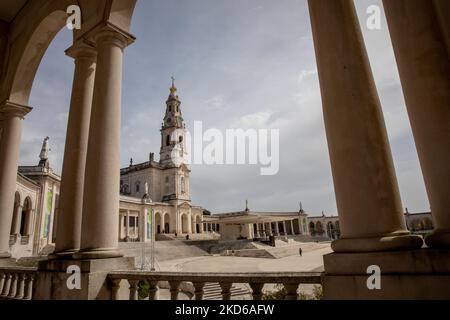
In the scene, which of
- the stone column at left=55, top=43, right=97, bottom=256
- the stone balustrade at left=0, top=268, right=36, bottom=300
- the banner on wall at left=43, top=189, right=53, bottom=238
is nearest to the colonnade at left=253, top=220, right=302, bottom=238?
the banner on wall at left=43, top=189, right=53, bottom=238

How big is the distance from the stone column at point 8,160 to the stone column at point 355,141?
34.0ft

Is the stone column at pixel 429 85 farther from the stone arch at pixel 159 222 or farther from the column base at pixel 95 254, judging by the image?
the stone arch at pixel 159 222

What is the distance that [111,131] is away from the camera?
5988 mm

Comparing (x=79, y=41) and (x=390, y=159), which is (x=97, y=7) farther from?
(x=390, y=159)

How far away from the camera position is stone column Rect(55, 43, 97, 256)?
21.0 ft

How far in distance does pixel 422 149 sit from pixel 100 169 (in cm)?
544

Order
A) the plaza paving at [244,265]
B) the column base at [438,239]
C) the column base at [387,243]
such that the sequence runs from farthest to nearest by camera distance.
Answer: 1. the plaza paving at [244,265]
2. the column base at [387,243]
3. the column base at [438,239]

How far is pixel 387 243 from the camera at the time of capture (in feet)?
9.96

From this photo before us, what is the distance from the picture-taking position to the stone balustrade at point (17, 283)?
6.90 metres

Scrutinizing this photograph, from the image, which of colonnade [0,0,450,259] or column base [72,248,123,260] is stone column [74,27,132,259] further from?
colonnade [0,0,450,259]

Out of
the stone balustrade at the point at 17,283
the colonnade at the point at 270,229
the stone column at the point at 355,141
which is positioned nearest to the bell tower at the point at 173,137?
the colonnade at the point at 270,229

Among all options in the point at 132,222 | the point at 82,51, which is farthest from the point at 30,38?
the point at 132,222

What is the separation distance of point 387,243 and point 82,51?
8087 mm
